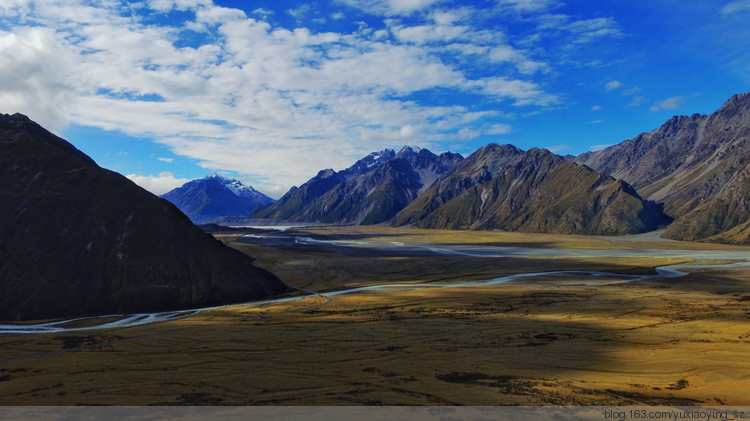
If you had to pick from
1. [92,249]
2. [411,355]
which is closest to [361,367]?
[411,355]

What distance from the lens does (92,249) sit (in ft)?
228

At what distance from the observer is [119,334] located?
45750 mm

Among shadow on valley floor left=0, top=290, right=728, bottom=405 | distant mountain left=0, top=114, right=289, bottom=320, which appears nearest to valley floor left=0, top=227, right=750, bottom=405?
shadow on valley floor left=0, top=290, right=728, bottom=405

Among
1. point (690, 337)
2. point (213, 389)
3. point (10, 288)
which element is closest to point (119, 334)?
point (213, 389)

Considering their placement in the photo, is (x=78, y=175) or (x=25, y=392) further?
(x=78, y=175)

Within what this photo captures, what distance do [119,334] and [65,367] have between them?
13136 millimetres

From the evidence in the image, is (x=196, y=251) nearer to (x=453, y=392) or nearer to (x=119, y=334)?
(x=119, y=334)

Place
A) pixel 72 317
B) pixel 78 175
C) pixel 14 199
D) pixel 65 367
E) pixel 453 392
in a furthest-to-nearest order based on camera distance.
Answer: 1. pixel 78 175
2. pixel 14 199
3. pixel 72 317
4. pixel 65 367
5. pixel 453 392

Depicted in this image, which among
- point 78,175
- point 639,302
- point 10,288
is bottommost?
point 639,302

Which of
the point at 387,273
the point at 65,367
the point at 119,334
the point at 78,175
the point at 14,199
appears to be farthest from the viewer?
the point at 387,273

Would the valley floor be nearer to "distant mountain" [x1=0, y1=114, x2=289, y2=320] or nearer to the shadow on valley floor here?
the shadow on valley floor

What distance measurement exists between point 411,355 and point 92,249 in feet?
204

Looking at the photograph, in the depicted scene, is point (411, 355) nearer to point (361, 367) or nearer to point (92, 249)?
point (361, 367)

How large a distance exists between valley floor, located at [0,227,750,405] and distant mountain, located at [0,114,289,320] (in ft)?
48.8
